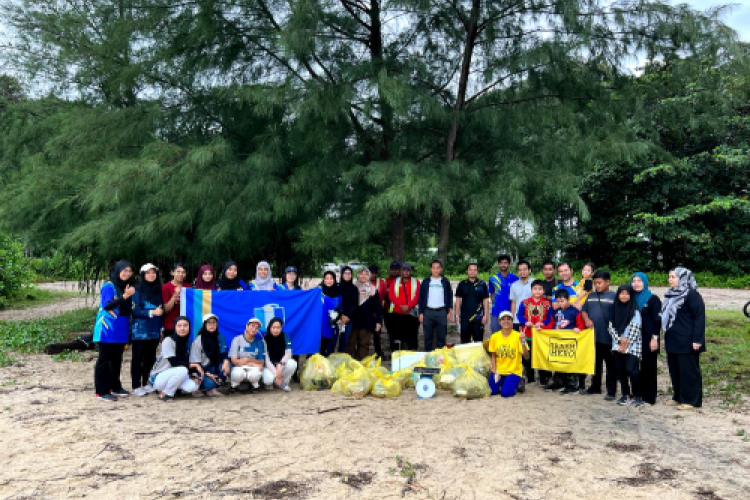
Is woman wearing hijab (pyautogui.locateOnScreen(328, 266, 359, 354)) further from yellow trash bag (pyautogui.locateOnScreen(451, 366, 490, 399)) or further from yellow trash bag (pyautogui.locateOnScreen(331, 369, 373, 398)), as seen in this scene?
yellow trash bag (pyautogui.locateOnScreen(451, 366, 490, 399))

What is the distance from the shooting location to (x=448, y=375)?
579cm

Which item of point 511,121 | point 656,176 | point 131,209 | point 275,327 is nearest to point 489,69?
point 511,121

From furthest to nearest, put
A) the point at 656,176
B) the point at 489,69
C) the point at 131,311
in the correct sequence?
1. the point at 656,176
2. the point at 489,69
3. the point at 131,311

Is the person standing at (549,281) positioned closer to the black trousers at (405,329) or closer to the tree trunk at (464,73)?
the tree trunk at (464,73)

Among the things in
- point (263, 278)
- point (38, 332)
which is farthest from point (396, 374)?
point (38, 332)

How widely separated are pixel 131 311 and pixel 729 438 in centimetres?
526

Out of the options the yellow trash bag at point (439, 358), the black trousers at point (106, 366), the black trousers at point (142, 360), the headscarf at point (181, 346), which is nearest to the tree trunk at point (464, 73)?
the yellow trash bag at point (439, 358)

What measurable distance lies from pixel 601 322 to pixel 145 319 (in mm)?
4479

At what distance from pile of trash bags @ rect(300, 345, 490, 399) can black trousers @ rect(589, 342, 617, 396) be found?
1093mm

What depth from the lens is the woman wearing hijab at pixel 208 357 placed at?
18.1 feet

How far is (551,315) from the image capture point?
596cm

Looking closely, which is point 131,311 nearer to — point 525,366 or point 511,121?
point 525,366

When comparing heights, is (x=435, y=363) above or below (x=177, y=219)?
below

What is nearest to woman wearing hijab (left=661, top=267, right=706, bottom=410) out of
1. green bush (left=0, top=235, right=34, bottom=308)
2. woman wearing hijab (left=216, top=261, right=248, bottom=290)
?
woman wearing hijab (left=216, top=261, right=248, bottom=290)
